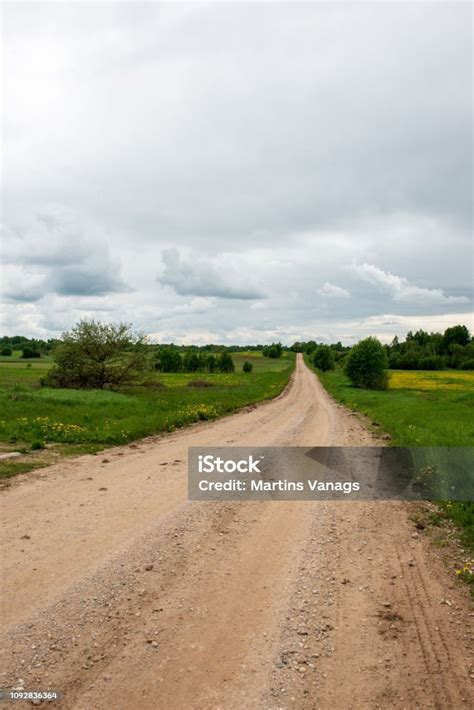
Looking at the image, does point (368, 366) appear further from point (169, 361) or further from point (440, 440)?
point (169, 361)

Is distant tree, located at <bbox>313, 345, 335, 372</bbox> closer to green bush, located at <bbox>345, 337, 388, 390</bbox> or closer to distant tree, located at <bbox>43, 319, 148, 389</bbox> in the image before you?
green bush, located at <bbox>345, 337, 388, 390</bbox>

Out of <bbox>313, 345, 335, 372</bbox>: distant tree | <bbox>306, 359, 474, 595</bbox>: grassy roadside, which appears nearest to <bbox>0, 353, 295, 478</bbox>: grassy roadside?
<bbox>306, 359, 474, 595</bbox>: grassy roadside

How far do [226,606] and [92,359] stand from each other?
1358 inches

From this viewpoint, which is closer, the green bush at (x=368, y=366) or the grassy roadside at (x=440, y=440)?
the grassy roadside at (x=440, y=440)

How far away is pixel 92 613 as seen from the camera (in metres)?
5.05

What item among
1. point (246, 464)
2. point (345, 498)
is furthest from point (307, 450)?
point (345, 498)

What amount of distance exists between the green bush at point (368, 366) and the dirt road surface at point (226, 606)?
49.8 metres

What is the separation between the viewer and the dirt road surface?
399 cm

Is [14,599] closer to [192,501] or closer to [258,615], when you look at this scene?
[258,615]

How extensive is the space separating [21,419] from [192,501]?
11.4m

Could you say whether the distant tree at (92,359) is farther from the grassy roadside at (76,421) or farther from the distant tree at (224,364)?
the distant tree at (224,364)

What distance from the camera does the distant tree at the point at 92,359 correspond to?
123 ft

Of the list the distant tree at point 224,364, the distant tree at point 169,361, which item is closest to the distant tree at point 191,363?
the distant tree at point 169,361

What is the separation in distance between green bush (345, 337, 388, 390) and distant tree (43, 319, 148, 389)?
30.3 metres
